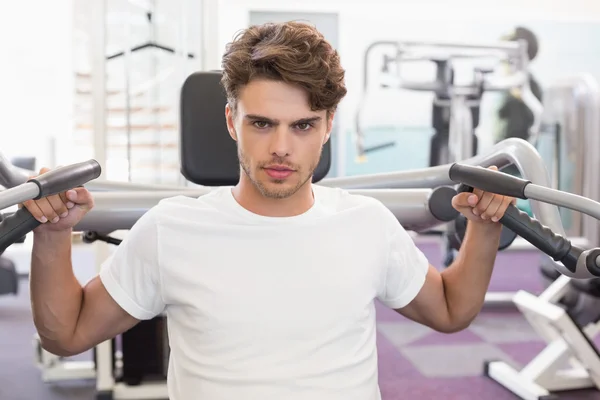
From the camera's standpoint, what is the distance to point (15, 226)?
3.40ft

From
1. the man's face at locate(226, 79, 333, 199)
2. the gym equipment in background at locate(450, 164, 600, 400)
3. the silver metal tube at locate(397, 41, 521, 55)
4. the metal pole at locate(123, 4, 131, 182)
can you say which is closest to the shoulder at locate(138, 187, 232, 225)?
the man's face at locate(226, 79, 333, 199)

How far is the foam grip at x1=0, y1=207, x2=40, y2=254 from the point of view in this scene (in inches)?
40.3

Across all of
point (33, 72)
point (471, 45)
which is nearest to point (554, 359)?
point (471, 45)

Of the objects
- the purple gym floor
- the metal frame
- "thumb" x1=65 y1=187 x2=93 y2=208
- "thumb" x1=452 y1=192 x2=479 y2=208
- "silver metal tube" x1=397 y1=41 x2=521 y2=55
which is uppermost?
"silver metal tube" x1=397 y1=41 x2=521 y2=55

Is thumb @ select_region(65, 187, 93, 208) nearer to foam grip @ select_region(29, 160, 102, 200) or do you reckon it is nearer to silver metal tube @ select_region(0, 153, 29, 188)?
foam grip @ select_region(29, 160, 102, 200)

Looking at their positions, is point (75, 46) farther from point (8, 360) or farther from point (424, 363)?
point (424, 363)

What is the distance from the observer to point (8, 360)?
347cm

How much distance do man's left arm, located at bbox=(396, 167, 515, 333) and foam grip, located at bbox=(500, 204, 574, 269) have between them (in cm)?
11

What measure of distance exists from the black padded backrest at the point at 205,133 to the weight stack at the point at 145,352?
1.32 metres

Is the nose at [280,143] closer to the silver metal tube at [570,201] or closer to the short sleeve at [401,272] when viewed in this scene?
the short sleeve at [401,272]

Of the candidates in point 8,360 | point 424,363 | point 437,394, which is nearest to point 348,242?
point 437,394

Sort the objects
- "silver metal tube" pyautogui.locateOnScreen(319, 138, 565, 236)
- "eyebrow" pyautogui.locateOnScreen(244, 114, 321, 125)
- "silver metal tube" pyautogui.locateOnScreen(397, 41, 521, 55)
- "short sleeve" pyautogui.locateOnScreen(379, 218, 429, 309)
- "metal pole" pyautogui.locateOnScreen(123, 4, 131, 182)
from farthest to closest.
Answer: "silver metal tube" pyautogui.locateOnScreen(397, 41, 521, 55), "metal pole" pyautogui.locateOnScreen(123, 4, 131, 182), "silver metal tube" pyautogui.locateOnScreen(319, 138, 565, 236), "short sleeve" pyautogui.locateOnScreen(379, 218, 429, 309), "eyebrow" pyautogui.locateOnScreen(244, 114, 321, 125)

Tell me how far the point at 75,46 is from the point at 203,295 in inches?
192

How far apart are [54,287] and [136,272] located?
150mm
